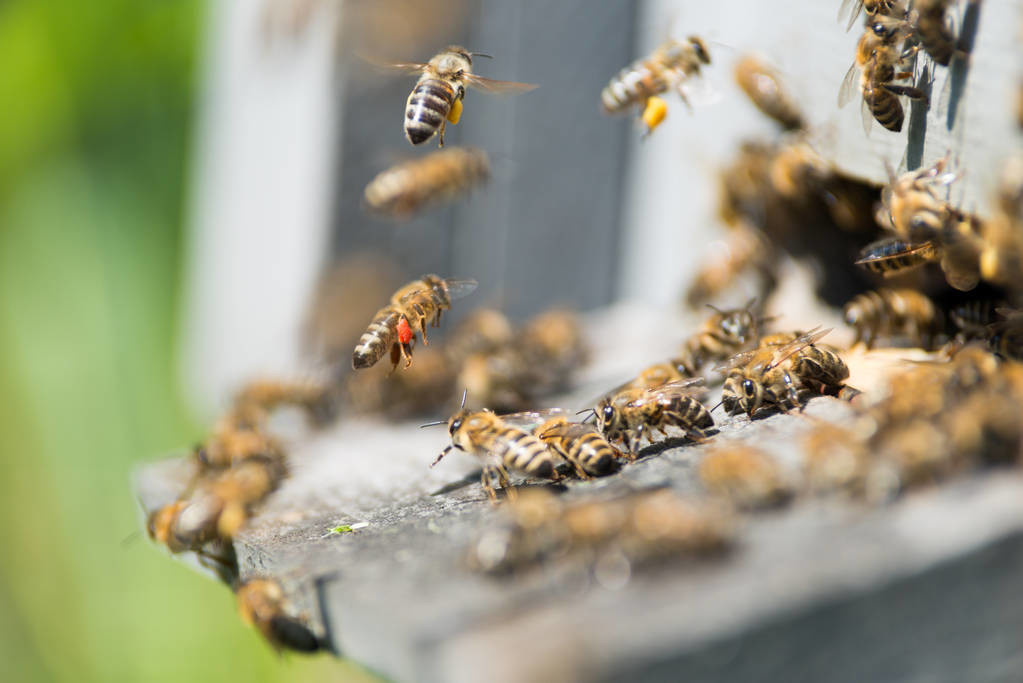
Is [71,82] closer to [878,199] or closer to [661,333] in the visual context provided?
[661,333]

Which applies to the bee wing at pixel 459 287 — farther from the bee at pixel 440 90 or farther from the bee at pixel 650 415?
the bee at pixel 650 415

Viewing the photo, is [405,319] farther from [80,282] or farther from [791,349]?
[80,282]

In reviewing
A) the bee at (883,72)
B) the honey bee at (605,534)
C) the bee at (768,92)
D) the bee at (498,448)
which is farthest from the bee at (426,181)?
the honey bee at (605,534)

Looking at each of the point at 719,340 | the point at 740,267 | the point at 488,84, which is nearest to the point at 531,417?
the point at 719,340

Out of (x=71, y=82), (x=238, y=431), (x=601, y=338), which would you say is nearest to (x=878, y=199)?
(x=601, y=338)

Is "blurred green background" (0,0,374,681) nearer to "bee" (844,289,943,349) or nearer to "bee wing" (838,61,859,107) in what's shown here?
"bee" (844,289,943,349)

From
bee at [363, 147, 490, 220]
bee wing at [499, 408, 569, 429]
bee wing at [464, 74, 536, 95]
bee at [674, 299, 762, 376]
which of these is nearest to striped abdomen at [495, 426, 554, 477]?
bee wing at [499, 408, 569, 429]
